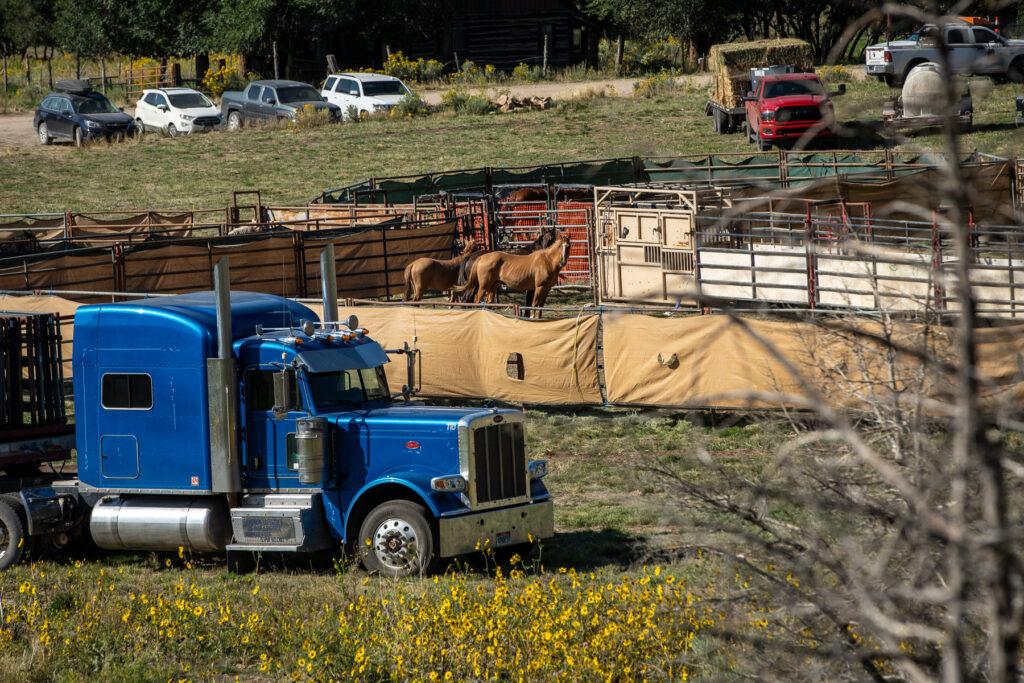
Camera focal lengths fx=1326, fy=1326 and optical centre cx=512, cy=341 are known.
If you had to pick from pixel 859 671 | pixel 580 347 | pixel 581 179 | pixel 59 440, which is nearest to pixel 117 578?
pixel 59 440

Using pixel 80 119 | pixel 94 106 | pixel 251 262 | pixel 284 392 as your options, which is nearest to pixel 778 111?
pixel 251 262

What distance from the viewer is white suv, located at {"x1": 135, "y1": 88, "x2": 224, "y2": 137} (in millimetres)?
47375

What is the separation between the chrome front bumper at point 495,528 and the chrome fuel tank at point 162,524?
2.19m

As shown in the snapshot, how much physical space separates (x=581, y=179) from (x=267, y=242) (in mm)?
11443

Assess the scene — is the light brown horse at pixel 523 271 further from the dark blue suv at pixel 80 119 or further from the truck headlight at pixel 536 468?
the dark blue suv at pixel 80 119

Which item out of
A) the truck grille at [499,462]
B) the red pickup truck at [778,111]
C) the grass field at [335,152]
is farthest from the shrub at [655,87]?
the truck grille at [499,462]

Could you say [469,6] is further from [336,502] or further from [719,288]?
[336,502]

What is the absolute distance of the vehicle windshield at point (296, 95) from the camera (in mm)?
48375

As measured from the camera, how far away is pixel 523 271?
74.0ft

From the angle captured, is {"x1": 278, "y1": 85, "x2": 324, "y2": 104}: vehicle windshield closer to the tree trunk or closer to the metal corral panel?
the tree trunk

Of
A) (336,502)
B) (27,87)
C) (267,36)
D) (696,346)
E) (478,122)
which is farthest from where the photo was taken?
(27,87)

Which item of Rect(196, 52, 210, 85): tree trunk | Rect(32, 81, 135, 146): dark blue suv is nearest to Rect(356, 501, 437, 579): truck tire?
Rect(32, 81, 135, 146): dark blue suv

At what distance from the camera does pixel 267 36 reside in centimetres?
5938

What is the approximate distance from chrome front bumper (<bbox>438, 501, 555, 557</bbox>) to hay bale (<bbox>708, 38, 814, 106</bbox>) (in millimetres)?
33028
